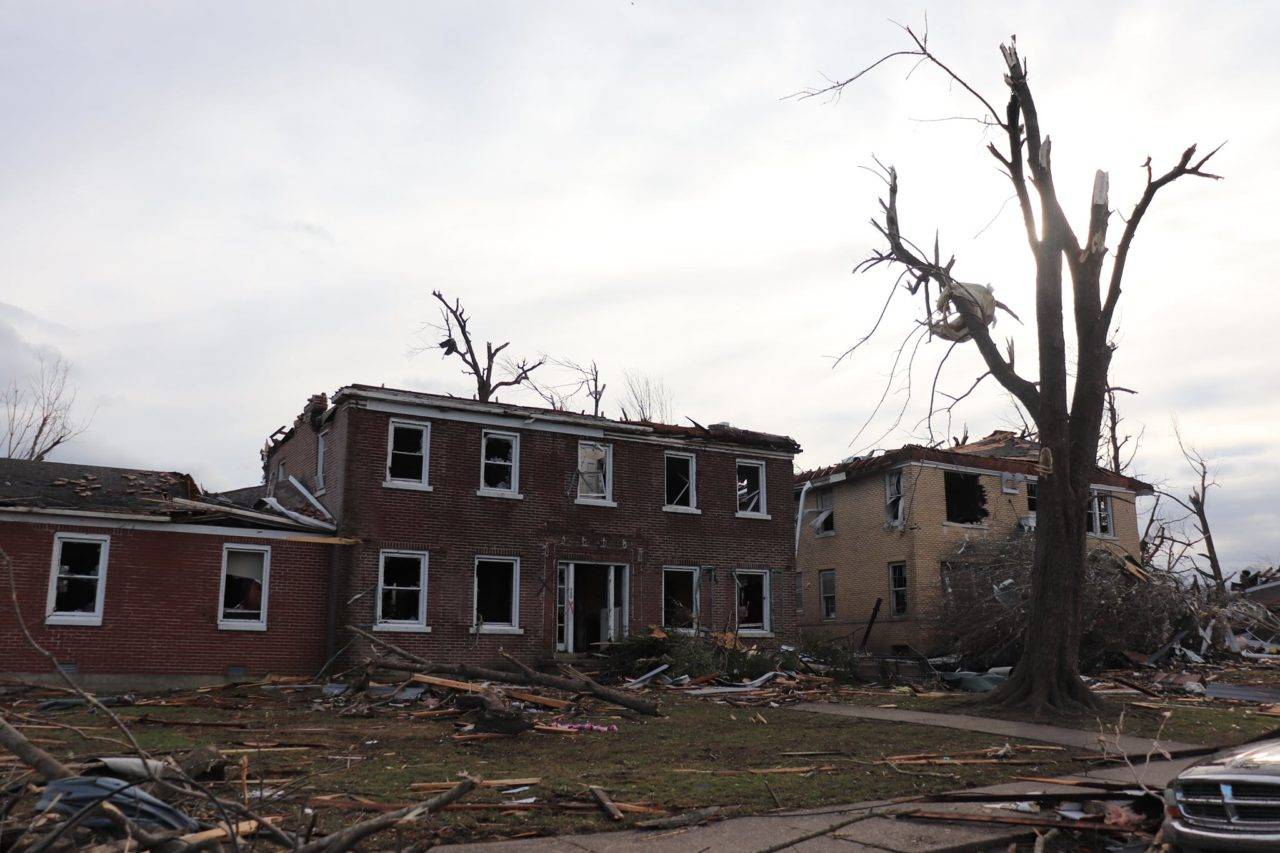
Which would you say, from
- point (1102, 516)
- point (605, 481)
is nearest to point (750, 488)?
point (605, 481)

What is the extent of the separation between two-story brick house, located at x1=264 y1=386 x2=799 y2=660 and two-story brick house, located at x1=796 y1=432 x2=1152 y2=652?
4.36 m

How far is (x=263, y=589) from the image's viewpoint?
21.3 m

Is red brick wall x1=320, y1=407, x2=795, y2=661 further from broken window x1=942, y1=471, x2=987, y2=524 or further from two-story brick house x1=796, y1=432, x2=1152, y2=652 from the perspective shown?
broken window x1=942, y1=471, x2=987, y2=524

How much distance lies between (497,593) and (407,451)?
463 centimetres

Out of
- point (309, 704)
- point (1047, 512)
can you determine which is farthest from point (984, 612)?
point (309, 704)

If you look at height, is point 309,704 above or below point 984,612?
below

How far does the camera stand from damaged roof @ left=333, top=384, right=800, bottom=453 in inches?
893

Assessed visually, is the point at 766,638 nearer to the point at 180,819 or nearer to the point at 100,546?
the point at 100,546

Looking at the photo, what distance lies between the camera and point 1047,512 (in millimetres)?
15719

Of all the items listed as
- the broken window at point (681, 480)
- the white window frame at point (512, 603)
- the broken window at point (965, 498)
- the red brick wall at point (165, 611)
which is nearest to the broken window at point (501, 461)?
the white window frame at point (512, 603)

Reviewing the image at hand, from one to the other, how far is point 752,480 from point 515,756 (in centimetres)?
1876

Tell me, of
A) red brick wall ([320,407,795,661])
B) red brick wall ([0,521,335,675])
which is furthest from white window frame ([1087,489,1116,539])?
red brick wall ([0,521,335,675])

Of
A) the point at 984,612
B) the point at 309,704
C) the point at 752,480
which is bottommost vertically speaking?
the point at 309,704

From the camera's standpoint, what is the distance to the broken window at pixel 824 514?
3378 centimetres
